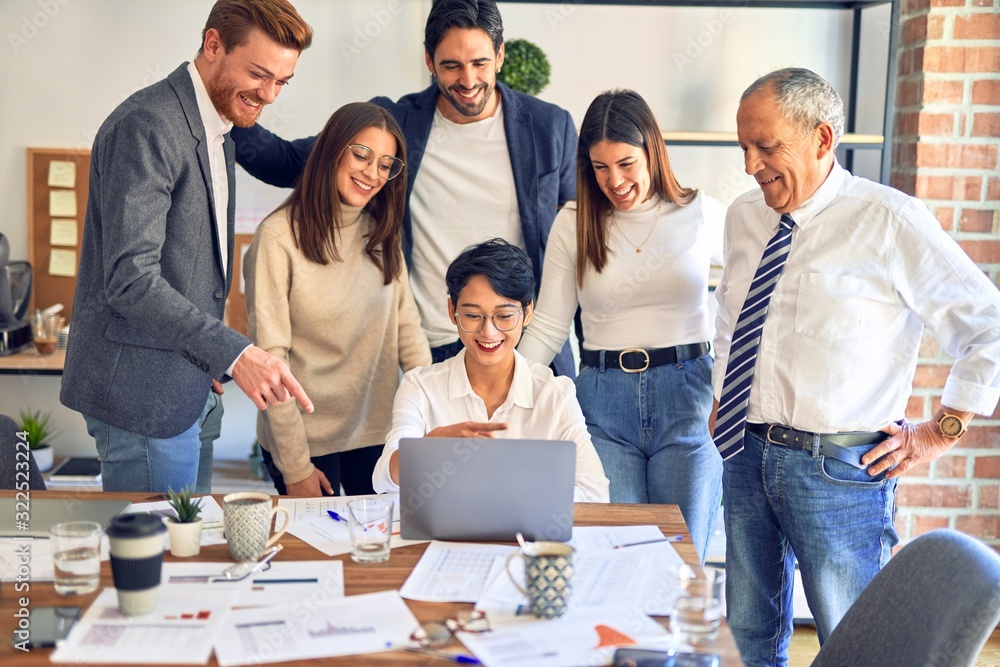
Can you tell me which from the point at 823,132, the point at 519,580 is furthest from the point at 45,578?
the point at 823,132

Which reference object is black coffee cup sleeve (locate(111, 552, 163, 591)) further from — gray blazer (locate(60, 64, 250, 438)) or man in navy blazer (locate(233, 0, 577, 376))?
man in navy blazer (locate(233, 0, 577, 376))

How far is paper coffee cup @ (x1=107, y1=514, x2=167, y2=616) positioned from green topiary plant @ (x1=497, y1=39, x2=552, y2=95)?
1953mm

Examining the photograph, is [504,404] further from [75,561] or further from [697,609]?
[75,561]

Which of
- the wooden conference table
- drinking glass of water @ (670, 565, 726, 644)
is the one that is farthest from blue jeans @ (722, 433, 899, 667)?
drinking glass of water @ (670, 565, 726, 644)

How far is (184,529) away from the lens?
5.13 ft

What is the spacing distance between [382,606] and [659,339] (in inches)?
41.3

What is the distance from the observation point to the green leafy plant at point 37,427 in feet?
10.8

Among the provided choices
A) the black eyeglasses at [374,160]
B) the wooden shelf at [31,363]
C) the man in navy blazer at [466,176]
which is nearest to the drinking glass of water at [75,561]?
the black eyeglasses at [374,160]

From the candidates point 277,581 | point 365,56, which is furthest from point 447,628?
point 365,56

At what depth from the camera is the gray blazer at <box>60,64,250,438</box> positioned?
188 centimetres

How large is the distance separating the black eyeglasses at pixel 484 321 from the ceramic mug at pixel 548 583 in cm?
77

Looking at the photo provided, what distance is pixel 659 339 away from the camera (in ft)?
7.31

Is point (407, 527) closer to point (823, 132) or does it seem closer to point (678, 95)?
point (823, 132)

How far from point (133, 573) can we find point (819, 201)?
139 centimetres
